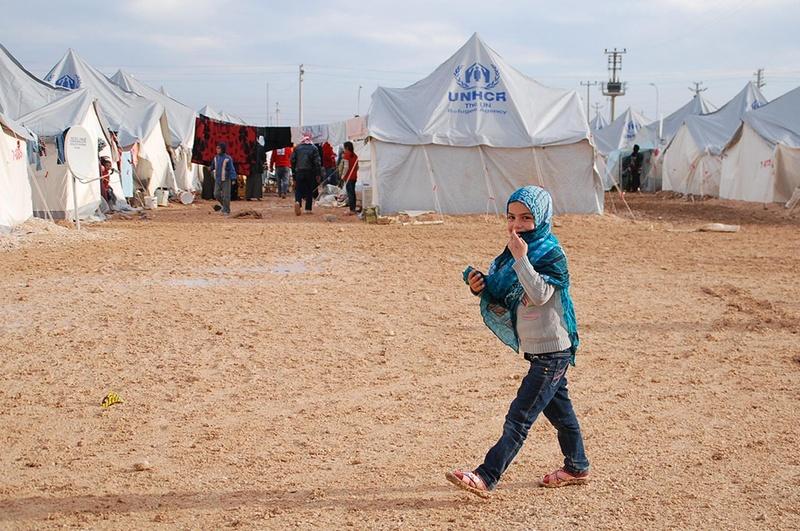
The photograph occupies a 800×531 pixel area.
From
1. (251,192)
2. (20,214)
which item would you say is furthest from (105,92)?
(20,214)

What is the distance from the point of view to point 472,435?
5066 mm

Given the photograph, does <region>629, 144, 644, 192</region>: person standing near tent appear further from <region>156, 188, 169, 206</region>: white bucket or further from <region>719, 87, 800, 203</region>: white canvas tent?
<region>156, 188, 169, 206</region>: white bucket

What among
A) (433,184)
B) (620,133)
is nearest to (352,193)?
(433,184)

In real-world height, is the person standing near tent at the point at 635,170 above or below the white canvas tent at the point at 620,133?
below

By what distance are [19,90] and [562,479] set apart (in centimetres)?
1813

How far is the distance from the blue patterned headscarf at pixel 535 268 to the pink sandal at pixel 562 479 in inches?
24.1

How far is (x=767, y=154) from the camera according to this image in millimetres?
25578

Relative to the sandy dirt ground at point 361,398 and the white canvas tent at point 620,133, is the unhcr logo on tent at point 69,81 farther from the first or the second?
the white canvas tent at point 620,133

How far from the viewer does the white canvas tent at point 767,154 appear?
80.9 feet

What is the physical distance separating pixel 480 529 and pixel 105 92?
26.3 m

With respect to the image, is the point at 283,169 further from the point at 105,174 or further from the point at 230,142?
the point at 105,174

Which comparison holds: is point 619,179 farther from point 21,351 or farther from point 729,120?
point 21,351

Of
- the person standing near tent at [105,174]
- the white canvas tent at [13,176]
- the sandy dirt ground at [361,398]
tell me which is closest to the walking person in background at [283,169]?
the person standing near tent at [105,174]

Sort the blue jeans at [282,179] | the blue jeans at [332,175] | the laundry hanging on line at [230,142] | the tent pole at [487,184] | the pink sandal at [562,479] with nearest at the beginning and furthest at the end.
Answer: the pink sandal at [562,479], the tent pole at [487,184], the laundry hanging on line at [230,142], the blue jeans at [332,175], the blue jeans at [282,179]
